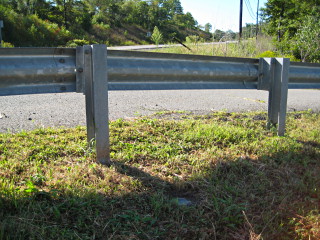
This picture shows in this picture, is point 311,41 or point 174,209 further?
point 311,41

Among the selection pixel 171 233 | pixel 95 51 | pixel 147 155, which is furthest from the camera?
pixel 147 155

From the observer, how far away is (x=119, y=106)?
18.2 feet

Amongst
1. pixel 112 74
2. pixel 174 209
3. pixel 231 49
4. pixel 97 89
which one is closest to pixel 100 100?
pixel 97 89

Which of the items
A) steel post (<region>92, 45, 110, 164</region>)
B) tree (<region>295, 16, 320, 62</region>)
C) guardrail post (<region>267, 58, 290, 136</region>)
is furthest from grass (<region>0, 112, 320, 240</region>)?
tree (<region>295, 16, 320, 62</region>)

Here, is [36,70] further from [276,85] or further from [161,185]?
[276,85]

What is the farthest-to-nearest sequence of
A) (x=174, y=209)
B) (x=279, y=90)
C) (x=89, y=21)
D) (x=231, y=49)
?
(x=89, y=21), (x=231, y=49), (x=279, y=90), (x=174, y=209)

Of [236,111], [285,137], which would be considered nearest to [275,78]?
[285,137]

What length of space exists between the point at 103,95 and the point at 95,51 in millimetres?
373

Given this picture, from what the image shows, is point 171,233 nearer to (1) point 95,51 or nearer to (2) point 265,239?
(2) point 265,239

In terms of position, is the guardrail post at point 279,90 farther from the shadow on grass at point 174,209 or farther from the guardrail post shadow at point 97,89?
the guardrail post shadow at point 97,89

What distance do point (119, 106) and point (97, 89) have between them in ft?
8.85

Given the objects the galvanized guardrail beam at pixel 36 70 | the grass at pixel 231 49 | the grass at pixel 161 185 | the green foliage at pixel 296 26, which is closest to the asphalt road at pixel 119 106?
the grass at pixel 161 185

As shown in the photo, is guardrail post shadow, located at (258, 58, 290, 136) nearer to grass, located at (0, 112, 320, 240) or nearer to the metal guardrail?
the metal guardrail

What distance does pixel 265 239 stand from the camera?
2084 millimetres
